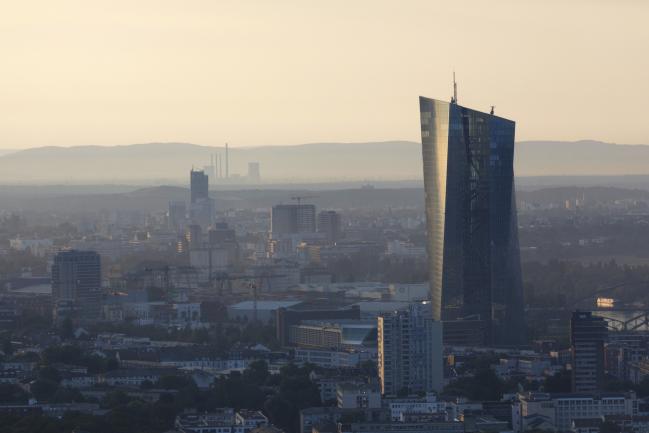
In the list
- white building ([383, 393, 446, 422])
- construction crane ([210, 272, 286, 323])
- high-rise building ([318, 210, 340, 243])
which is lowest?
white building ([383, 393, 446, 422])

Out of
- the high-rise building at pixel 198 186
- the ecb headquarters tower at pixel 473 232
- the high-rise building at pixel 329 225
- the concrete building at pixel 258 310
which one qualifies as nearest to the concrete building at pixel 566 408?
the ecb headquarters tower at pixel 473 232

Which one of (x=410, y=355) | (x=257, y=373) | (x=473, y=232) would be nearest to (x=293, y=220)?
(x=473, y=232)

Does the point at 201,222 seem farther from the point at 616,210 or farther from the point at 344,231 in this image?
the point at 616,210

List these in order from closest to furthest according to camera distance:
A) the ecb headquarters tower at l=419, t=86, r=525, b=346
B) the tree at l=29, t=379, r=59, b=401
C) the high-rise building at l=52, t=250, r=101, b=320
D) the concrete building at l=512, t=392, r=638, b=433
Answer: the concrete building at l=512, t=392, r=638, b=433, the tree at l=29, t=379, r=59, b=401, the ecb headquarters tower at l=419, t=86, r=525, b=346, the high-rise building at l=52, t=250, r=101, b=320

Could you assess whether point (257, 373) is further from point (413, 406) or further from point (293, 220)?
point (293, 220)

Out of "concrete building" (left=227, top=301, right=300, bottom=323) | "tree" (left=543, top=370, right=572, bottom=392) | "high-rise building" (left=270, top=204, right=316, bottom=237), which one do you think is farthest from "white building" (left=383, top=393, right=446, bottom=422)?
"high-rise building" (left=270, top=204, right=316, bottom=237)

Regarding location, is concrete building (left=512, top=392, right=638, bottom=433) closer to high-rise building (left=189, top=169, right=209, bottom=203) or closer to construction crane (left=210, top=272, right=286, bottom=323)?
construction crane (left=210, top=272, right=286, bottom=323)
